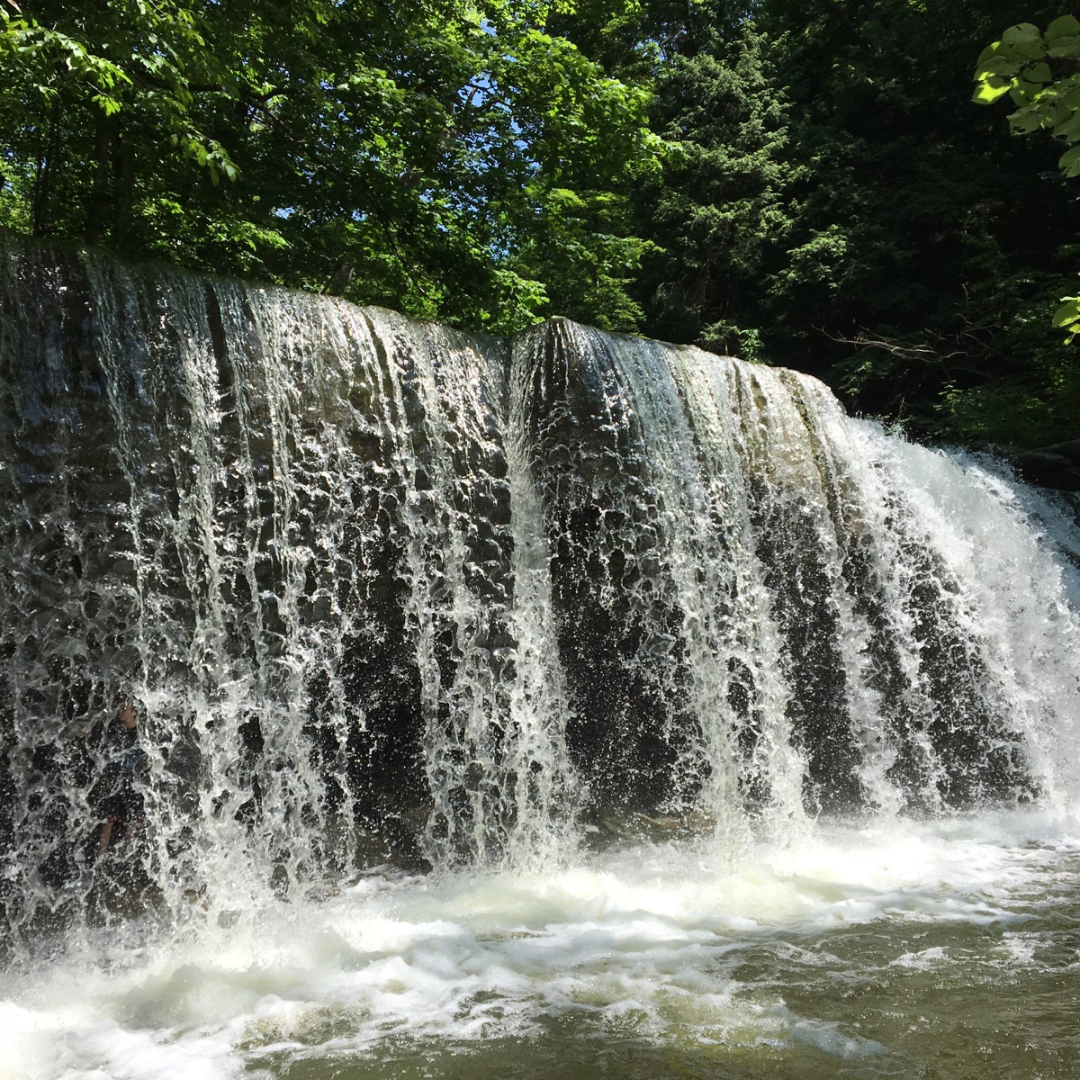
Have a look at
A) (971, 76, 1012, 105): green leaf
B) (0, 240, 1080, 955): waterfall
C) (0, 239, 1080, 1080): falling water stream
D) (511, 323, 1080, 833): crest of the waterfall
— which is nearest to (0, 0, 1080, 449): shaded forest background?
(0, 240, 1080, 955): waterfall

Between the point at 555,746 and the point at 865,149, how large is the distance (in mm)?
13319

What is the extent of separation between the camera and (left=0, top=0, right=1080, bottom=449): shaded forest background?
25.4 feet

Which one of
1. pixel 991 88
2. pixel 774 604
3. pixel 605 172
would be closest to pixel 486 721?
pixel 774 604

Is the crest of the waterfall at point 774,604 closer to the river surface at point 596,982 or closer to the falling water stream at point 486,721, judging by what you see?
the falling water stream at point 486,721

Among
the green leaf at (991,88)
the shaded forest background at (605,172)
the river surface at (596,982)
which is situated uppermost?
the shaded forest background at (605,172)

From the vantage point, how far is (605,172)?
31.6ft

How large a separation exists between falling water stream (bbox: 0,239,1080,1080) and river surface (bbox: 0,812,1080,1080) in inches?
0.9

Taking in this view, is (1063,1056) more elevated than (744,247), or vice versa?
(744,247)

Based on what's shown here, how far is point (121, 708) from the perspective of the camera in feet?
15.1

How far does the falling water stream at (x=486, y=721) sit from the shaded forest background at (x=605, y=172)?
2030 millimetres

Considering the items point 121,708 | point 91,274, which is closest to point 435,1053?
point 121,708

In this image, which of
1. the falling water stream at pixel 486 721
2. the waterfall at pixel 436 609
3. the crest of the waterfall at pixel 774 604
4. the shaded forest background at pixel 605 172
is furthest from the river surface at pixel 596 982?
the shaded forest background at pixel 605 172

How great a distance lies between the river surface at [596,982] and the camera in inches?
118

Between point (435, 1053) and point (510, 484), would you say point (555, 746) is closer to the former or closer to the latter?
point (510, 484)
